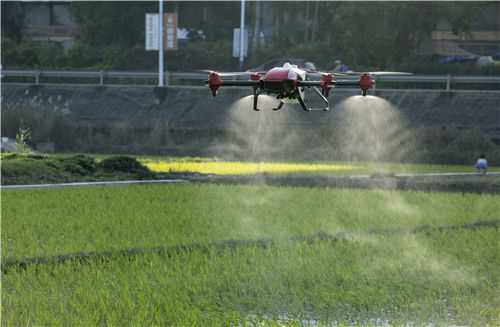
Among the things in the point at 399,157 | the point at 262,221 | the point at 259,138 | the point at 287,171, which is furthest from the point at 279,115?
the point at 262,221

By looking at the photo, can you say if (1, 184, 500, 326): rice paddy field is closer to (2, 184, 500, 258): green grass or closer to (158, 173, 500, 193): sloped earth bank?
(2, 184, 500, 258): green grass

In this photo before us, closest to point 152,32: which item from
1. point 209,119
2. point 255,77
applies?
point 209,119

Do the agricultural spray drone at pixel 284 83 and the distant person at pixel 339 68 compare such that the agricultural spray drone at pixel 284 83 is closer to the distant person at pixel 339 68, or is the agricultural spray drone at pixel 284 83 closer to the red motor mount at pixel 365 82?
the red motor mount at pixel 365 82

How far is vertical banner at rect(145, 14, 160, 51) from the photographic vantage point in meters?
57.4

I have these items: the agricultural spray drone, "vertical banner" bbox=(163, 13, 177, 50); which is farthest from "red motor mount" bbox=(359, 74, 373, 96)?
"vertical banner" bbox=(163, 13, 177, 50)

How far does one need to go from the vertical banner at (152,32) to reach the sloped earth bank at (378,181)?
24.3 metres

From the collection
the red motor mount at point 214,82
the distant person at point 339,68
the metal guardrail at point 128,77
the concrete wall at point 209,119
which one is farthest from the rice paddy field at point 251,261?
the metal guardrail at point 128,77

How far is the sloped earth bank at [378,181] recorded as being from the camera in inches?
1271

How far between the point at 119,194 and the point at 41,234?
25.4ft

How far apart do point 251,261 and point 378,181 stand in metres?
14.8

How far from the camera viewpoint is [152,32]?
57906 millimetres

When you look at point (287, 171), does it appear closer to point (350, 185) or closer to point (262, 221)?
point (350, 185)

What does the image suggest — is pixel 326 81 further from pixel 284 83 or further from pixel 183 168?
pixel 183 168

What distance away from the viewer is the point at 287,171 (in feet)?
123
